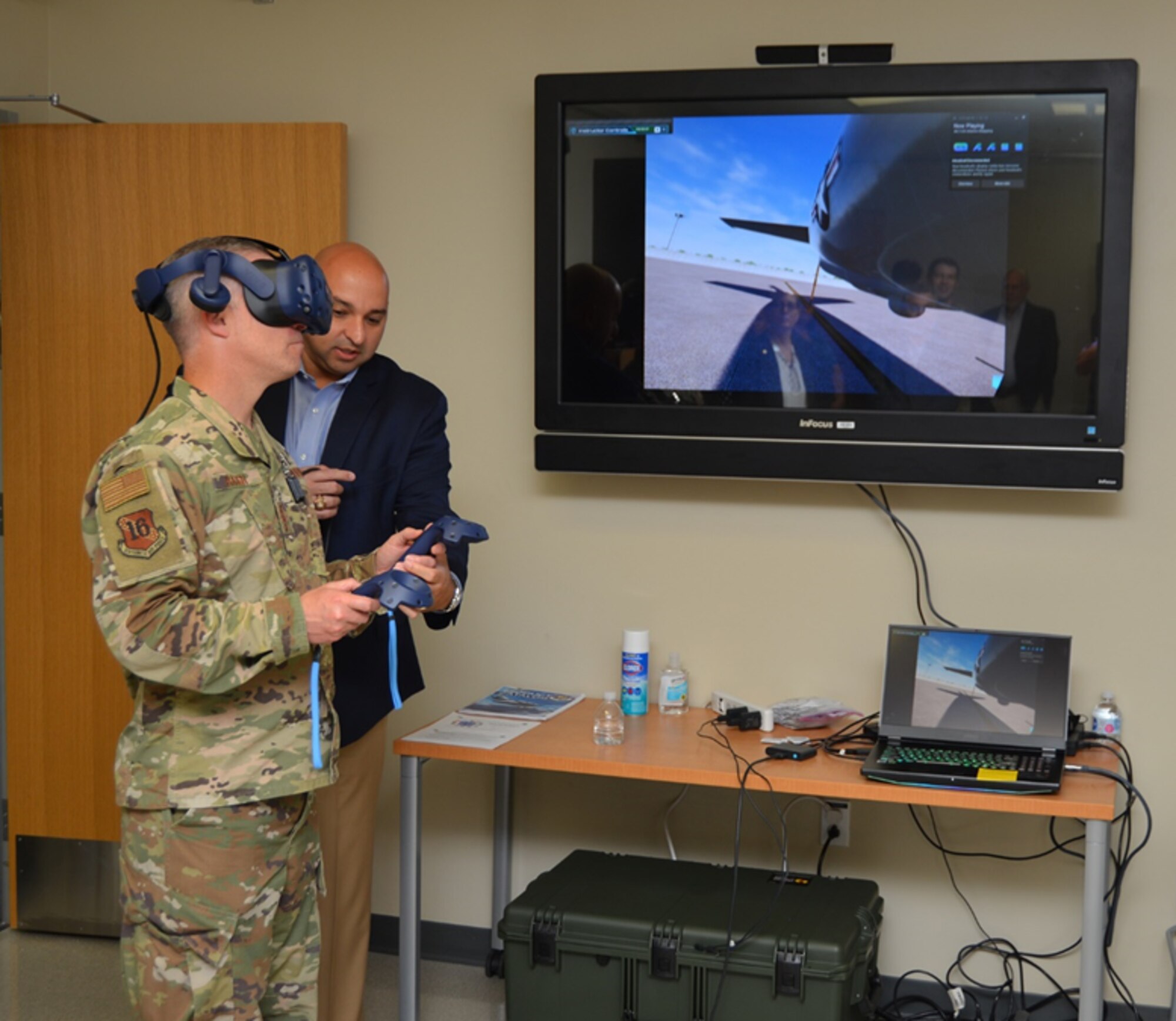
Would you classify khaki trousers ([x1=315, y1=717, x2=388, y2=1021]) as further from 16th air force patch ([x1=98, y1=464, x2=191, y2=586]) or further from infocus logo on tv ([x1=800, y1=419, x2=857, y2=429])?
infocus logo on tv ([x1=800, y1=419, x2=857, y2=429])

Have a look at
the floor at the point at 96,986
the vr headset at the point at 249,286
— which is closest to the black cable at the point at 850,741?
the floor at the point at 96,986

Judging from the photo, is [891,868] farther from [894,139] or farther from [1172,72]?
[1172,72]

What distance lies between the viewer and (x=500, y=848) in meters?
3.45

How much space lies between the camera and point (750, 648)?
10.8 ft

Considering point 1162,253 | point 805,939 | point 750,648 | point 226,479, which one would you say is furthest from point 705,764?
point 1162,253

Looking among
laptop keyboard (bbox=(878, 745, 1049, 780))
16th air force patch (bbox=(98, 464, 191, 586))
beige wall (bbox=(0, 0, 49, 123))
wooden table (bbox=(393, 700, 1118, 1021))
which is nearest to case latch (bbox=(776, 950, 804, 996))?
wooden table (bbox=(393, 700, 1118, 1021))

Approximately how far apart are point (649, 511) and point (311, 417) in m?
0.96

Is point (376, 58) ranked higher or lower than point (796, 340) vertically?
higher

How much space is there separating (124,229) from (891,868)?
8.16 ft

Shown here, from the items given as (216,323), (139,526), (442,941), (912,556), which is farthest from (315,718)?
(442,941)

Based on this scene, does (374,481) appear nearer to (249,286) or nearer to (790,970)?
(249,286)

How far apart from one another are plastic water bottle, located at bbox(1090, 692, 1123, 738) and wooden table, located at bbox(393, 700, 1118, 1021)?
0.09 metres

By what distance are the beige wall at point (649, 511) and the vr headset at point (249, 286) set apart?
4.71 ft

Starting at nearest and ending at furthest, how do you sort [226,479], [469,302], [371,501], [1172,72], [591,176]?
[226,479]
[371,501]
[1172,72]
[591,176]
[469,302]
